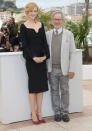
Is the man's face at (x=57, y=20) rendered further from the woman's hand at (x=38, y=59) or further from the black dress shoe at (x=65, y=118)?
the black dress shoe at (x=65, y=118)

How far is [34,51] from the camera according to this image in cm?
330

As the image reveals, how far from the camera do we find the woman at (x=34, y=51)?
10.7ft

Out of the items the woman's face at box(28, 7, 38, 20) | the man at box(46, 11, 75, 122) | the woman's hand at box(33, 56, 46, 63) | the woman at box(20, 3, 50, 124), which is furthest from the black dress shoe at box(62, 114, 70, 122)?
the woman's face at box(28, 7, 38, 20)

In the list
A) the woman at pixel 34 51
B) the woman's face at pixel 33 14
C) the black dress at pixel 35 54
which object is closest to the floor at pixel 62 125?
the woman at pixel 34 51

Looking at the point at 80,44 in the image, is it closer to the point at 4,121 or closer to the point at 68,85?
the point at 68,85

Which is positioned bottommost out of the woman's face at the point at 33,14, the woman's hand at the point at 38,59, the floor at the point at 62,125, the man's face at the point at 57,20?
the floor at the point at 62,125

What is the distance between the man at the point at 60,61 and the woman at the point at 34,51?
0.39ft

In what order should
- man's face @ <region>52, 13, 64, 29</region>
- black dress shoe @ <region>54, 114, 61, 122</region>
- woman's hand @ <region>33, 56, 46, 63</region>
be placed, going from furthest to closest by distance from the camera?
black dress shoe @ <region>54, 114, 61, 122</region>, man's face @ <region>52, 13, 64, 29</region>, woman's hand @ <region>33, 56, 46, 63</region>

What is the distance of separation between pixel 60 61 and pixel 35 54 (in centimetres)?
35

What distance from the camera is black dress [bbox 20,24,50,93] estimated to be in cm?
327

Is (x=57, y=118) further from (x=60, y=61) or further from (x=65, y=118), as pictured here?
(x=60, y=61)

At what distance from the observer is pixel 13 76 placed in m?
3.42

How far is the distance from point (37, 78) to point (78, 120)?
828 millimetres

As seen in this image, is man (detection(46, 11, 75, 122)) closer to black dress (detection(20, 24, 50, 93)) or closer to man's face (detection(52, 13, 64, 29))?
man's face (detection(52, 13, 64, 29))
